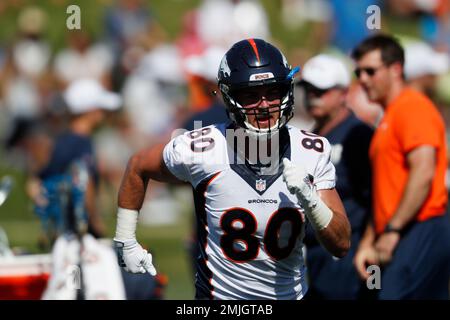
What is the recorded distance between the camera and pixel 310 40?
14.5 meters

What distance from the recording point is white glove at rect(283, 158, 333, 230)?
4.08 m

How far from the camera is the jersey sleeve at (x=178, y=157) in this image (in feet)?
14.2

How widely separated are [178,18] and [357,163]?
9283 mm

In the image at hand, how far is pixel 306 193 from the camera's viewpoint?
4.11 meters

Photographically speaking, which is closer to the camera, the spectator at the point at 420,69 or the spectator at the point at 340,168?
the spectator at the point at 340,168

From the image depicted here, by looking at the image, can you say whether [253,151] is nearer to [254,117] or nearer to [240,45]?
[254,117]

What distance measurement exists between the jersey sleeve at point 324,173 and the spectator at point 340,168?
194 centimetres

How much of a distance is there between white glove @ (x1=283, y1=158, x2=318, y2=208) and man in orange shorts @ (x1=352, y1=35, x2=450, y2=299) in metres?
1.91

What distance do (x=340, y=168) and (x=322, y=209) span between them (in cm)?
223

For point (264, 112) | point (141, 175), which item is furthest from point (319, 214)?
point (141, 175)

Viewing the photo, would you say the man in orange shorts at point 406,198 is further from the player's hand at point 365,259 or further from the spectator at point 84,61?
the spectator at point 84,61

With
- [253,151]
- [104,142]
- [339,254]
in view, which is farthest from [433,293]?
[104,142]

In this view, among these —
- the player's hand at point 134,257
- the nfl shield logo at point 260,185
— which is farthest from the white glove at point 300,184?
the player's hand at point 134,257

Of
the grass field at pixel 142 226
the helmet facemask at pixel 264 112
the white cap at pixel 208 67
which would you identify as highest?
the helmet facemask at pixel 264 112
